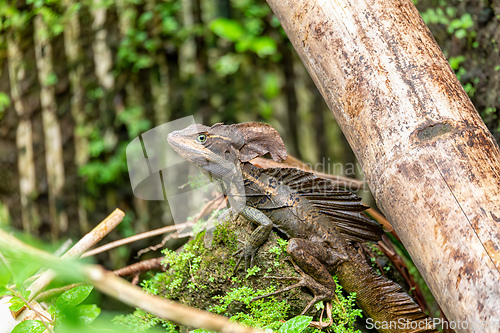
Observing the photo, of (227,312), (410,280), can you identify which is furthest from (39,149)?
(410,280)

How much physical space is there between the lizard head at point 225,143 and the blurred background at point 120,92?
2.10m

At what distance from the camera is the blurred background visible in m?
4.26

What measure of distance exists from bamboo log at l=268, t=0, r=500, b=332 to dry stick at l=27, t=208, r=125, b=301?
1.24 metres

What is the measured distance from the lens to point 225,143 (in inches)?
86.1

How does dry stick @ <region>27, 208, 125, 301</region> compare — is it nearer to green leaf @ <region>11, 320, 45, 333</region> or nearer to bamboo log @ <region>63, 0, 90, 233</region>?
green leaf @ <region>11, 320, 45, 333</region>

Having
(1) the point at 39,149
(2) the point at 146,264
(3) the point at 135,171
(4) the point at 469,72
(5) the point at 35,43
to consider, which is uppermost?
(5) the point at 35,43

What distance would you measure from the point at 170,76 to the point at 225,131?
7.68 ft

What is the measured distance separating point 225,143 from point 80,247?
35.0 inches

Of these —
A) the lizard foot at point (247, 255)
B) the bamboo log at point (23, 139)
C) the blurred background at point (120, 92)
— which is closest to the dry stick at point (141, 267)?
the lizard foot at point (247, 255)

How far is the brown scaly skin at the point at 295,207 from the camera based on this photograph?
202 cm

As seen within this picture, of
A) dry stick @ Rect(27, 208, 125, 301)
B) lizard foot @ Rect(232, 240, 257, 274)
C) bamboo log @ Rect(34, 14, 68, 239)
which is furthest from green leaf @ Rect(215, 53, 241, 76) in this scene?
lizard foot @ Rect(232, 240, 257, 274)

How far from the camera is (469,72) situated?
8.79ft

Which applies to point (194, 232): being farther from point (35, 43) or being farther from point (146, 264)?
point (35, 43)

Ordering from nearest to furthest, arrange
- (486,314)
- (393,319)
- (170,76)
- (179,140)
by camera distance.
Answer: (486,314)
(393,319)
(179,140)
(170,76)
